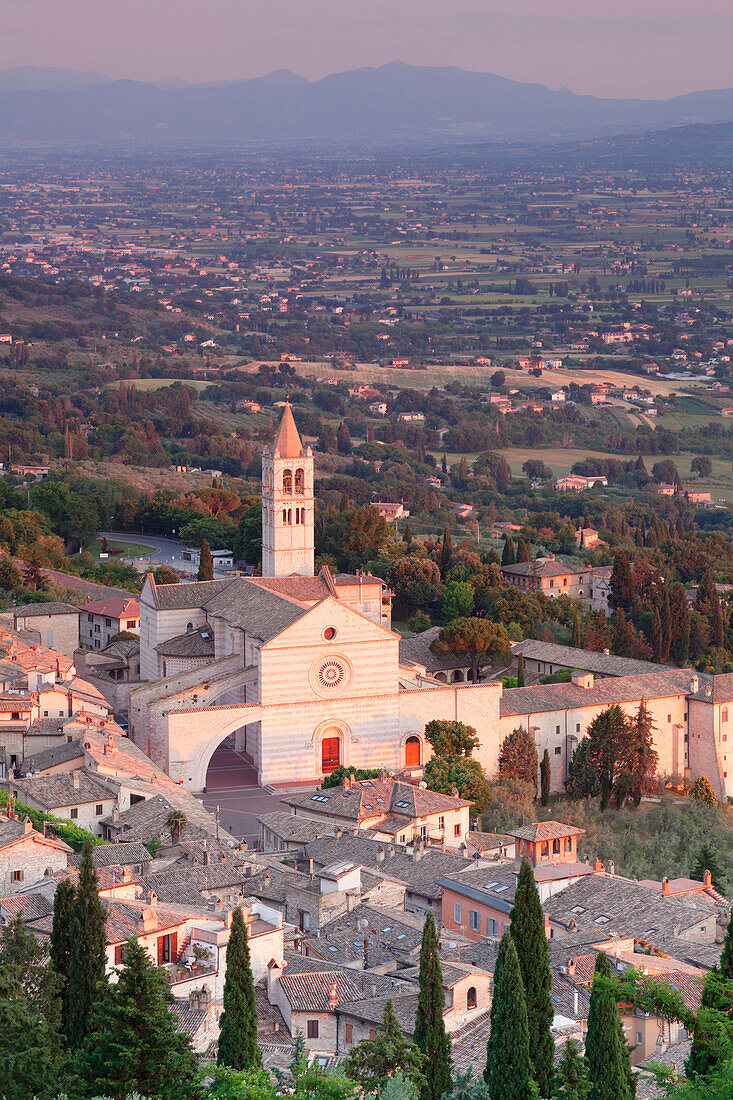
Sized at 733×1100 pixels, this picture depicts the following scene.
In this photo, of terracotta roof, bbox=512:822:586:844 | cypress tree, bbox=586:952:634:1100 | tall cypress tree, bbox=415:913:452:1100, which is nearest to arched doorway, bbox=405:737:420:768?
terracotta roof, bbox=512:822:586:844

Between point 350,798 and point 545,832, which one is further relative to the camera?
point 350,798

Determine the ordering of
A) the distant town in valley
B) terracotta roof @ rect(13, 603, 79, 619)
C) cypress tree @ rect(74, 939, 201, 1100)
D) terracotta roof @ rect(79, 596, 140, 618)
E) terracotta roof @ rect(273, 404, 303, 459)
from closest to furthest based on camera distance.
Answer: cypress tree @ rect(74, 939, 201, 1100)
the distant town in valley
terracotta roof @ rect(273, 404, 303, 459)
terracotta roof @ rect(13, 603, 79, 619)
terracotta roof @ rect(79, 596, 140, 618)

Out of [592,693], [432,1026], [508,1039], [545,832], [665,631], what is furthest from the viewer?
[665,631]

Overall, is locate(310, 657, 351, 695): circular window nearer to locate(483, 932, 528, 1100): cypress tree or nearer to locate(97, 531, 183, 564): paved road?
locate(483, 932, 528, 1100): cypress tree

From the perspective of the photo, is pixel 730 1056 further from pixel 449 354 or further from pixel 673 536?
pixel 449 354

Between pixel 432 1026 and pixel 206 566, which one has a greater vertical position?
pixel 432 1026

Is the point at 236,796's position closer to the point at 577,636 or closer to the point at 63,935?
the point at 577,636

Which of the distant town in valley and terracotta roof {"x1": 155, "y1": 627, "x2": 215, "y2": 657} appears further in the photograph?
terracotta roof {"x1": 155, "y1": 627, "x2": 215, "y2": 657}

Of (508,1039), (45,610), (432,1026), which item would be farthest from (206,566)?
(508,1039)
